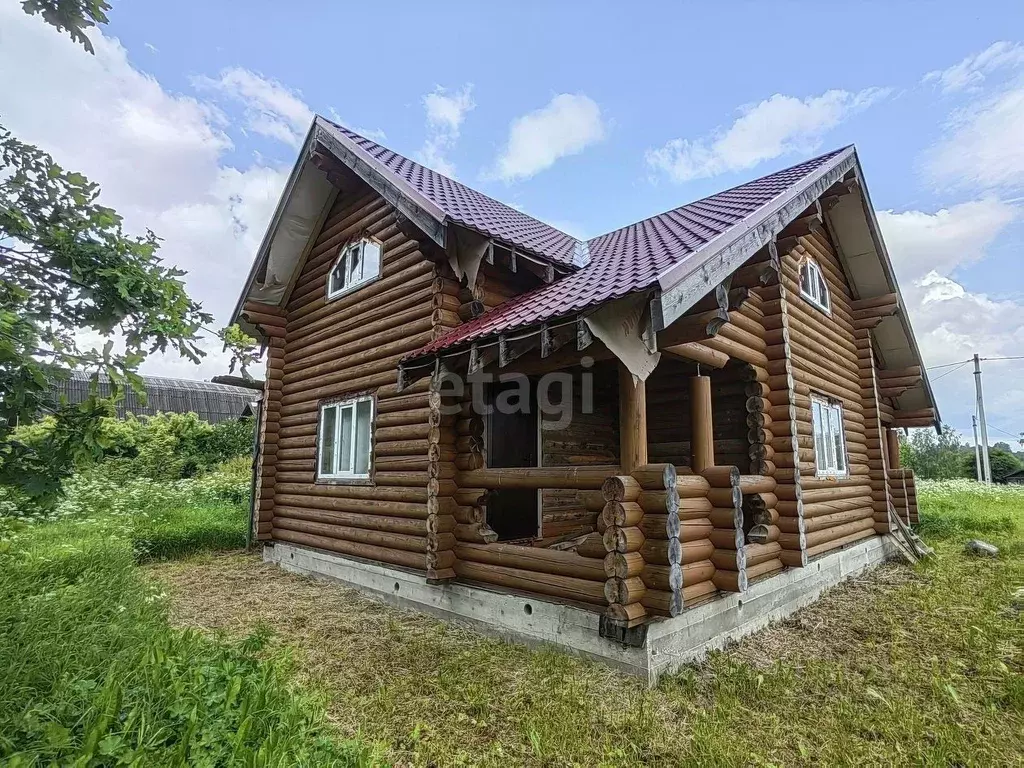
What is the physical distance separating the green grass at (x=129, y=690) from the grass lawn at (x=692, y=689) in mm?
571

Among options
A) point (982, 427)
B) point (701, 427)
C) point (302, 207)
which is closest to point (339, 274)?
point (302, 207)

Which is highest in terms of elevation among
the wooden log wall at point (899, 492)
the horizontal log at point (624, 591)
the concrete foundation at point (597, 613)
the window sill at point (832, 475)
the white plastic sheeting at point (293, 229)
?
the white plastic sheeting at point (293, 229)

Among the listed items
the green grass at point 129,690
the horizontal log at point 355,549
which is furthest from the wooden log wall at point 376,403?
the green grass at point 129,690

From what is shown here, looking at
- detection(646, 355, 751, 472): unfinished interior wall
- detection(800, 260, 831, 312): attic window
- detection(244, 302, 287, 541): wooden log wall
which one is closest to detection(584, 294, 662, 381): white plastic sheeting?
detection(646, 355, 751, 472): unfinished interior wall

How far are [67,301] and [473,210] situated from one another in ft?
17.9

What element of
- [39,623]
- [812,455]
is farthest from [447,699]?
[812,455]

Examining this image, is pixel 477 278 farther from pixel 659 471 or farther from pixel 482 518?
pixel 659 471

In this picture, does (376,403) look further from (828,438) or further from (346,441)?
(828,438)

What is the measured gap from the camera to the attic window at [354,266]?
907 centimetres

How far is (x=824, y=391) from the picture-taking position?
30.4 feet

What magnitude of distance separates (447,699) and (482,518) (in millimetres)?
2392

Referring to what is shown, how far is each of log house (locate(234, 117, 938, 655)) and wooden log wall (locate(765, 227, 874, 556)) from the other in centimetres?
6

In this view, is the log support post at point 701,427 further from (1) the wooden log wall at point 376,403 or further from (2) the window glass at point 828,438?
(2) the window glass at point 828,438

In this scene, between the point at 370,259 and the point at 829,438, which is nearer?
the point at 370,259
